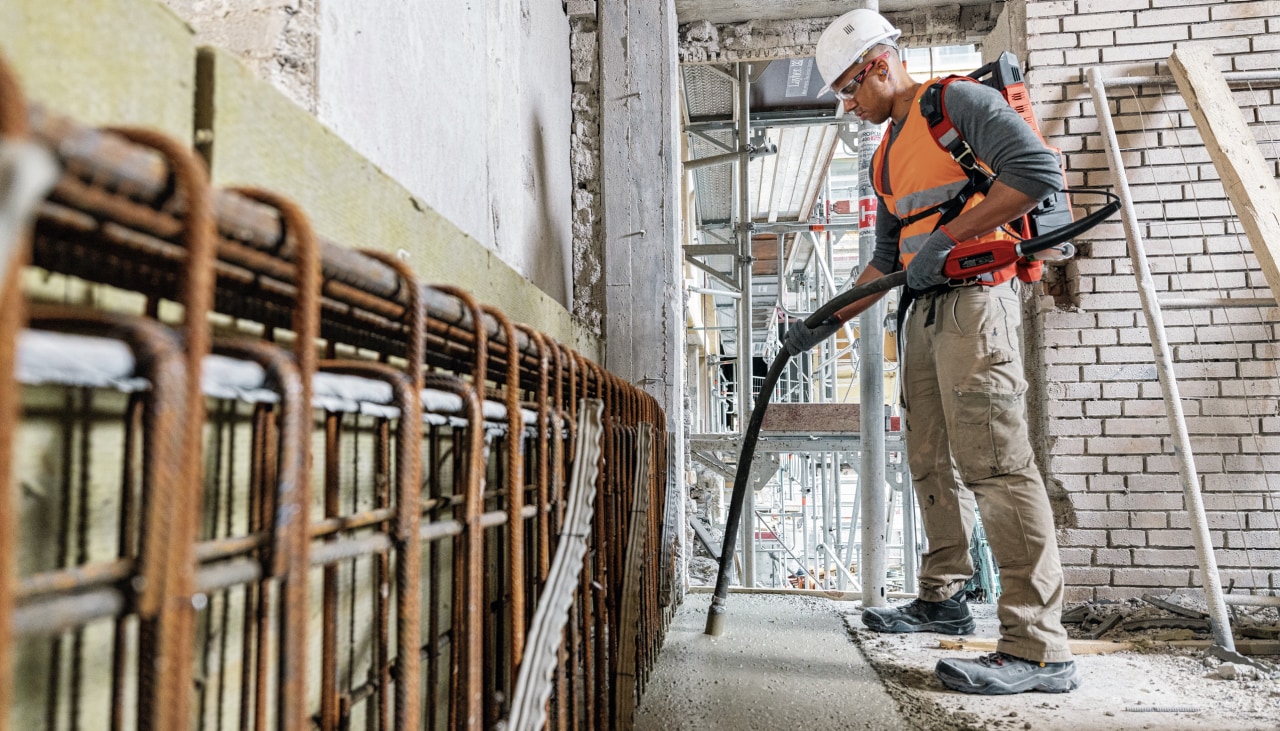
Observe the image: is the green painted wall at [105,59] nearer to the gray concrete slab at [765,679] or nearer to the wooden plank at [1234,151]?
the gray concrete slab at [765,679]

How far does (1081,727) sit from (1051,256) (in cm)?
137

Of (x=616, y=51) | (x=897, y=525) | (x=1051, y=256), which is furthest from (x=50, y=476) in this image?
(x=897, y=525)

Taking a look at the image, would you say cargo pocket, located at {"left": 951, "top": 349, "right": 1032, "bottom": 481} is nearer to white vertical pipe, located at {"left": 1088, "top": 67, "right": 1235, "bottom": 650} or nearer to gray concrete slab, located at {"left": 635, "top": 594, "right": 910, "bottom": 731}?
gray concrete slab, located at {"left": 635, "top": 594, "right": 910, "bottom": 731}

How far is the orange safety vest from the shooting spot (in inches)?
95.9

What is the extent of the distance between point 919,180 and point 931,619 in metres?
1.57

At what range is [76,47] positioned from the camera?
2.33 ft

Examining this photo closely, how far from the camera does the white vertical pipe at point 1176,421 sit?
8.29ft

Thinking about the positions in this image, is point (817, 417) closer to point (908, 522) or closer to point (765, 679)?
point (908, 522)

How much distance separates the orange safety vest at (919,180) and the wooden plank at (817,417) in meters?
4.28

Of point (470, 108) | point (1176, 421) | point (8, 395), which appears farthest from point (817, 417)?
point (8, 395)

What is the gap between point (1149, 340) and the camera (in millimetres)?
3293

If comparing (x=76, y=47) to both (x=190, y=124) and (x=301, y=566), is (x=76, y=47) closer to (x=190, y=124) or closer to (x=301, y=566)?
(x=190, y=124)

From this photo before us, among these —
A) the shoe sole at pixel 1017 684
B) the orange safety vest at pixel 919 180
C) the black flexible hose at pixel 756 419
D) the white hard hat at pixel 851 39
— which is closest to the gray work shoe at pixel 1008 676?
the shoe sole at pixel 1017 684

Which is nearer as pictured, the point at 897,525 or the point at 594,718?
the point at 594,718
